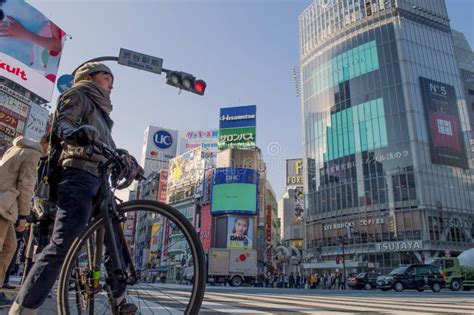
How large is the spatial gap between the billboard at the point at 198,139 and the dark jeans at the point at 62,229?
7068 centimetres

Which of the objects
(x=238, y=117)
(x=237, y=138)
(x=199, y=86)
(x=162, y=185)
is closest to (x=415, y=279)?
(x=199, y=86)

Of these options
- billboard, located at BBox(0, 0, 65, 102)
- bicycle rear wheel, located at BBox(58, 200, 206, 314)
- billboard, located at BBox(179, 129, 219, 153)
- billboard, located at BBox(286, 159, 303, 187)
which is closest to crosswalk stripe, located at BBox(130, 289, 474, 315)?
bicycle rear wheel, located at BBox(58, 200, 206, 314)

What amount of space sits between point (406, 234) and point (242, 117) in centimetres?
2930

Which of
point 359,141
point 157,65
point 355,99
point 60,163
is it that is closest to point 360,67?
point 355,99

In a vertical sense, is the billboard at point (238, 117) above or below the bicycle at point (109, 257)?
above

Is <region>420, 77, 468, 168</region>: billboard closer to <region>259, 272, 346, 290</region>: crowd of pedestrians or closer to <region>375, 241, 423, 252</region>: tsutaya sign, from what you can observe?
<region>375, 241, 423, 252</region>: tsutaya sign

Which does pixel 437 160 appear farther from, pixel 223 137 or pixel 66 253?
pixel 66 253

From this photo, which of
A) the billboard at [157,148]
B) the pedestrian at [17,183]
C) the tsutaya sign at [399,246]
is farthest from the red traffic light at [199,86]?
the billboard at [157,148]

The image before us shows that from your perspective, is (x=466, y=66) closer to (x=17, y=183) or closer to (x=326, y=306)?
(x=326, y=306)

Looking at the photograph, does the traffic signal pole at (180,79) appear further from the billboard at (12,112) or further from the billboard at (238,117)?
the billboard at (238,117)

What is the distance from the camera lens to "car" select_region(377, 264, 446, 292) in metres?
19.6

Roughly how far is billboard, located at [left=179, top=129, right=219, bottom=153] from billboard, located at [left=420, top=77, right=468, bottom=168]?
38.4 m

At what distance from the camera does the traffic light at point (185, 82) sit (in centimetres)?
852

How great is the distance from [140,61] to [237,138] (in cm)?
5133
